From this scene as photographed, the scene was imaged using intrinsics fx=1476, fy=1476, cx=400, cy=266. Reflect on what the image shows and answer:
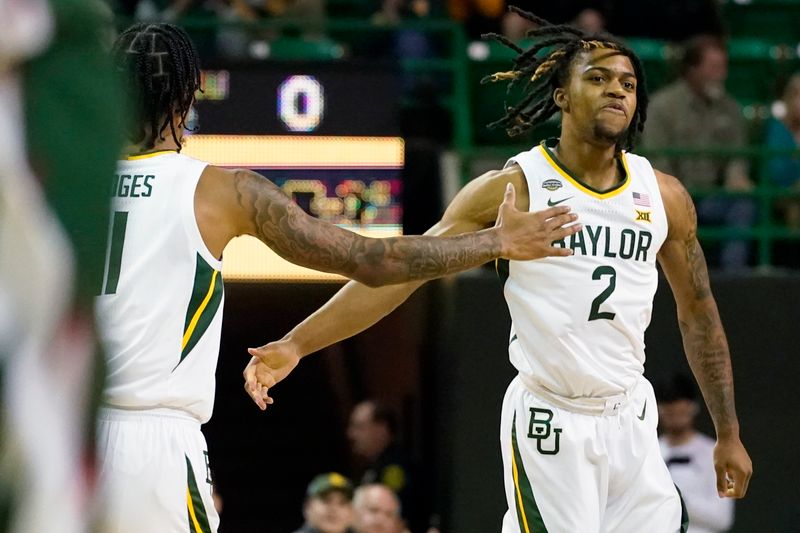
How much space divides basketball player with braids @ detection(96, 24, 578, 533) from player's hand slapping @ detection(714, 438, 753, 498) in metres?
1.67

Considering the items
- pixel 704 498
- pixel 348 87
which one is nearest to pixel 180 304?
pixel 704 498

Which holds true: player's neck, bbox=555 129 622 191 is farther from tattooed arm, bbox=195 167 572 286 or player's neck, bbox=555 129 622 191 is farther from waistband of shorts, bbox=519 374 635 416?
tattooed arm, bbox=195 167 572 286

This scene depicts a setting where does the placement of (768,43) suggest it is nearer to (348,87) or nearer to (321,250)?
(348,87)

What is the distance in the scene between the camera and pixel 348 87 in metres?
9.43

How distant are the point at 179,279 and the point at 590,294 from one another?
1.64 meters

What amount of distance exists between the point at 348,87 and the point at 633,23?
115 inches

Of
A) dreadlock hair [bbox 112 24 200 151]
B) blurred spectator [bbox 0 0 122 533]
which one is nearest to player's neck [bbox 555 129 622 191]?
dreadlock hair [bbox 112 24 200 151]

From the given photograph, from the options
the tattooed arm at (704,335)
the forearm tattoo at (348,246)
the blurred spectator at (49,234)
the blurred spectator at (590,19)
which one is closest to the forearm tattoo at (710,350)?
the tattooed arm at (704,335)

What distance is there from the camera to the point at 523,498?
546cm

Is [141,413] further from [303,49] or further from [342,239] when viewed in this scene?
[303,49]

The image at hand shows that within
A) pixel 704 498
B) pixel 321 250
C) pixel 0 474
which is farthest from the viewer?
pixel 704 498

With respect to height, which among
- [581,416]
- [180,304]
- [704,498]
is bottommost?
[704,498]

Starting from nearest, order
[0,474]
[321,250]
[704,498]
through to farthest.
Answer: [0,474]
[321,250]
[704,498]

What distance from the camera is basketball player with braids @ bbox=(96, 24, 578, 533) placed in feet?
14.4
